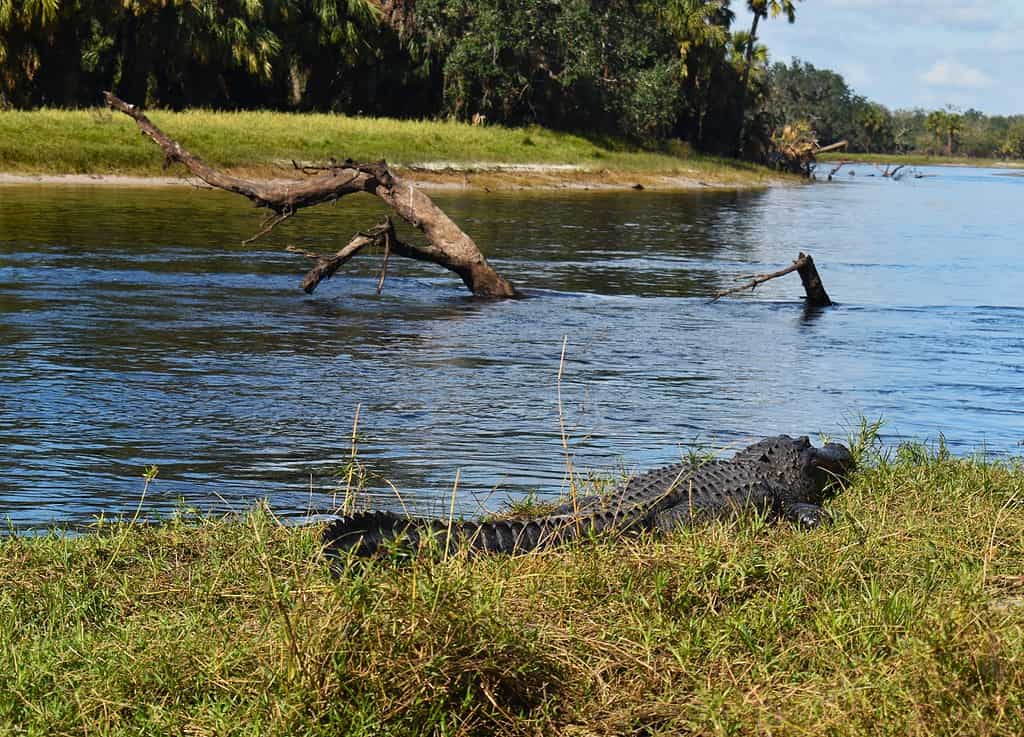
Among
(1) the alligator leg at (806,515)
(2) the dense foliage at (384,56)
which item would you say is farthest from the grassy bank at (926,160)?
(1) the alligator leg at (806,515)

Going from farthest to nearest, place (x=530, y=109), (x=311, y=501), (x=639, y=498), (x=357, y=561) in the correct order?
(x=530, y=109), (x=311, y=501), (x=639, y=498), (x=357, y=561)

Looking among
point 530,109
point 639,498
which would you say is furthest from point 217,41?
point 639,498

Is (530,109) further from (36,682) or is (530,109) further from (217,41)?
(36,682)

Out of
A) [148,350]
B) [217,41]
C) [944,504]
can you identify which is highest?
[217,41]

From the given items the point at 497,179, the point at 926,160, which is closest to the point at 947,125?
the point at 926,160

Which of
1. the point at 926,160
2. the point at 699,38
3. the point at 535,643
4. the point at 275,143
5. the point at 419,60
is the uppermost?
the point at 699,38

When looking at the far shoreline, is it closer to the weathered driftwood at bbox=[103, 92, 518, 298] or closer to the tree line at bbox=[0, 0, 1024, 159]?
the tree line at bbox=[0, 0, 1024, 159]

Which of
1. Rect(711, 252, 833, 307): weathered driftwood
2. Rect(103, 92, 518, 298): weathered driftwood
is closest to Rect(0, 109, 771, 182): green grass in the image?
Rect(103, 92, 518, 298): weathered driftwood

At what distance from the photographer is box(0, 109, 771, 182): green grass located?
3023cm

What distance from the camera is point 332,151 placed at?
35.3m

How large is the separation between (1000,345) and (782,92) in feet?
296

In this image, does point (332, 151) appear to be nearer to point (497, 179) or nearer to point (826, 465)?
point (497, 179)

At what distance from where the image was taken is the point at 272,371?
10523 millimetres

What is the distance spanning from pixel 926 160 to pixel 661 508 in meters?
121
